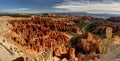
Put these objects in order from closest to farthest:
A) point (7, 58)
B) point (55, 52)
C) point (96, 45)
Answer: point (7, 58)
point (55, 52)
point (96, 45)

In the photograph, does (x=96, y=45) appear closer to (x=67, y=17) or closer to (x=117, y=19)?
(x=117, y=19)

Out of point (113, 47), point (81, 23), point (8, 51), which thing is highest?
point (113, 47)

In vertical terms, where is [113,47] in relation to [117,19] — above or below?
above

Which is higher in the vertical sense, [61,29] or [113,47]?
[113,47]

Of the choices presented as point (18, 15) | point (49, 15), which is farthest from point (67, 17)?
point (18, 15)

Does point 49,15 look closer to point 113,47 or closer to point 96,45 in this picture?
point 96,45

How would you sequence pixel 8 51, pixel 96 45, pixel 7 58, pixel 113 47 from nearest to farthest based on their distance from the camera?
pixel 113 47 < pixel 7 58 < pixel 8 51 < pixel 96 45

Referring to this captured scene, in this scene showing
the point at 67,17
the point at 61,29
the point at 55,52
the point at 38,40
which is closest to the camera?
the point at 55,52

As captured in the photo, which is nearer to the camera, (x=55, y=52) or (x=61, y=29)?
(x=55, y=52)

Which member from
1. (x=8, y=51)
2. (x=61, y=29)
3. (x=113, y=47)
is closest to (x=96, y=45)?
(x=8, y=51)
